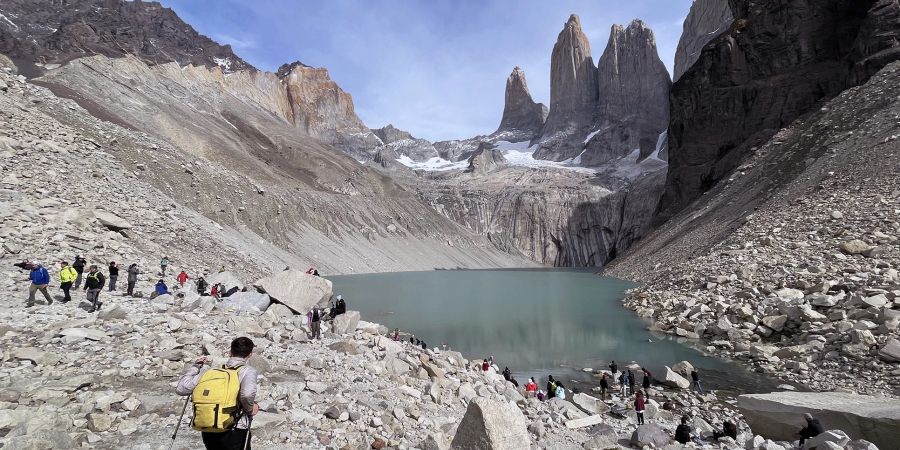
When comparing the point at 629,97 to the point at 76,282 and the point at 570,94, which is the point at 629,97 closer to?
the point at 570,94

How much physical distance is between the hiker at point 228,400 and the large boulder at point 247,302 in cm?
1107

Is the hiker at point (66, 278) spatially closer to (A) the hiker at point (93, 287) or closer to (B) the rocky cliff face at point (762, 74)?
(A) the hiker at point (93, 287)

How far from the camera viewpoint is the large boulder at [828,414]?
28.5ft

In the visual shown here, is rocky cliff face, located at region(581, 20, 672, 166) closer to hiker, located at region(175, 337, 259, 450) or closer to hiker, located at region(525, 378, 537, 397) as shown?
hiker, located at region(525, 378, 537, 397)

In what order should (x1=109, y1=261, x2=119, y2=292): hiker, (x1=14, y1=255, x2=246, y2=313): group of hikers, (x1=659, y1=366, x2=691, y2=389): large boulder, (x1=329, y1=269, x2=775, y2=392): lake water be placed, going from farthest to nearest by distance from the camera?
(x1=329, y1=269, x2=775, y2=392): lake water
(x1=109, y1=261, x2=119, y2=292): hiker
(x1=659, y1=366, x2=691, y2=389): large boulder
(x1=14, y1=255, x2=246, y2=313): group of hikers

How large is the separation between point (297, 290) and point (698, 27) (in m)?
159

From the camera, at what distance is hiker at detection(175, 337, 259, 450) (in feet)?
12.8

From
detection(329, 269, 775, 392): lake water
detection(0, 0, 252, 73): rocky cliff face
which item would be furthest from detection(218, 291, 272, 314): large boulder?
detection(0, 0, 252, 73): rocky cliff face

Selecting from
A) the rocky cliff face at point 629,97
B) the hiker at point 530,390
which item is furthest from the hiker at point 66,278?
the rocky cliff face at point 629,97

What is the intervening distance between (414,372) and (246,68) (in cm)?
15590

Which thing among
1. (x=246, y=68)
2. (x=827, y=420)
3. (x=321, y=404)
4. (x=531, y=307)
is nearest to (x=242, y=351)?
(x=321, y=404)

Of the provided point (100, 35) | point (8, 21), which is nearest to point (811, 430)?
point (100, 35)

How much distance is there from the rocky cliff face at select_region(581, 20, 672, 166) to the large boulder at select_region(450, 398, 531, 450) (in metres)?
156

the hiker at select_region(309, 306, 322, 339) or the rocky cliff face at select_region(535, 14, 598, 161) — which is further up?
the rocky cliff face at select_region(535, 14, 598, 161)
